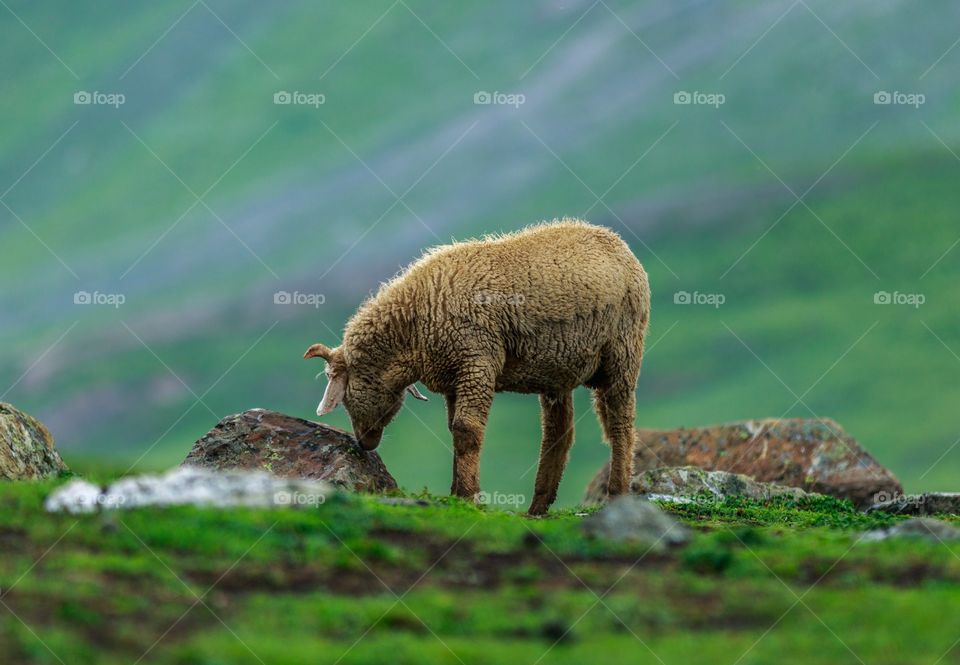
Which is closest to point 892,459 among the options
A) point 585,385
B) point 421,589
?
point 585,385

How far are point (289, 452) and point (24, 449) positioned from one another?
425cm

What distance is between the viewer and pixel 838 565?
1742 cm

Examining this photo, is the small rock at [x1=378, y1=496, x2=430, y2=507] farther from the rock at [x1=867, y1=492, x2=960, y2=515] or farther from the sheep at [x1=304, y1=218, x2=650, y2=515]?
the rock at [x1=867, y1=492, x2=960, y2=515]

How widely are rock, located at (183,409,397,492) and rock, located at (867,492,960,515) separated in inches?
357

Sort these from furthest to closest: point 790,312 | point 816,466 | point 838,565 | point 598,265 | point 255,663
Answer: point 790,312, point 816,466, point 598,265, point 838,565, point 255,663

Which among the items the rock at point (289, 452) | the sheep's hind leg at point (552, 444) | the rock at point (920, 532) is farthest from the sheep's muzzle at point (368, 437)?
the rock at point (920, 532)

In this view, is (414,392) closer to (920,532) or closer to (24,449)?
(24,449)

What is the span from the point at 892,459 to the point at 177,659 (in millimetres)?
80537

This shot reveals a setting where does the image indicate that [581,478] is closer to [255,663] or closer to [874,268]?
[874,268]

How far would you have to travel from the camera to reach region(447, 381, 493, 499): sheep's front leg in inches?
984

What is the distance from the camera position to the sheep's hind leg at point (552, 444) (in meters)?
27.7

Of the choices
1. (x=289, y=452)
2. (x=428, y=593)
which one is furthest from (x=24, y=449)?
(x=428, y=593)

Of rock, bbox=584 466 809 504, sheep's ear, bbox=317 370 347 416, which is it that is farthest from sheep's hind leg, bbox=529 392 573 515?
sheep's ear, bbox=317 370 347 416

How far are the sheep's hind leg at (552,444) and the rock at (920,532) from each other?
8.17m
